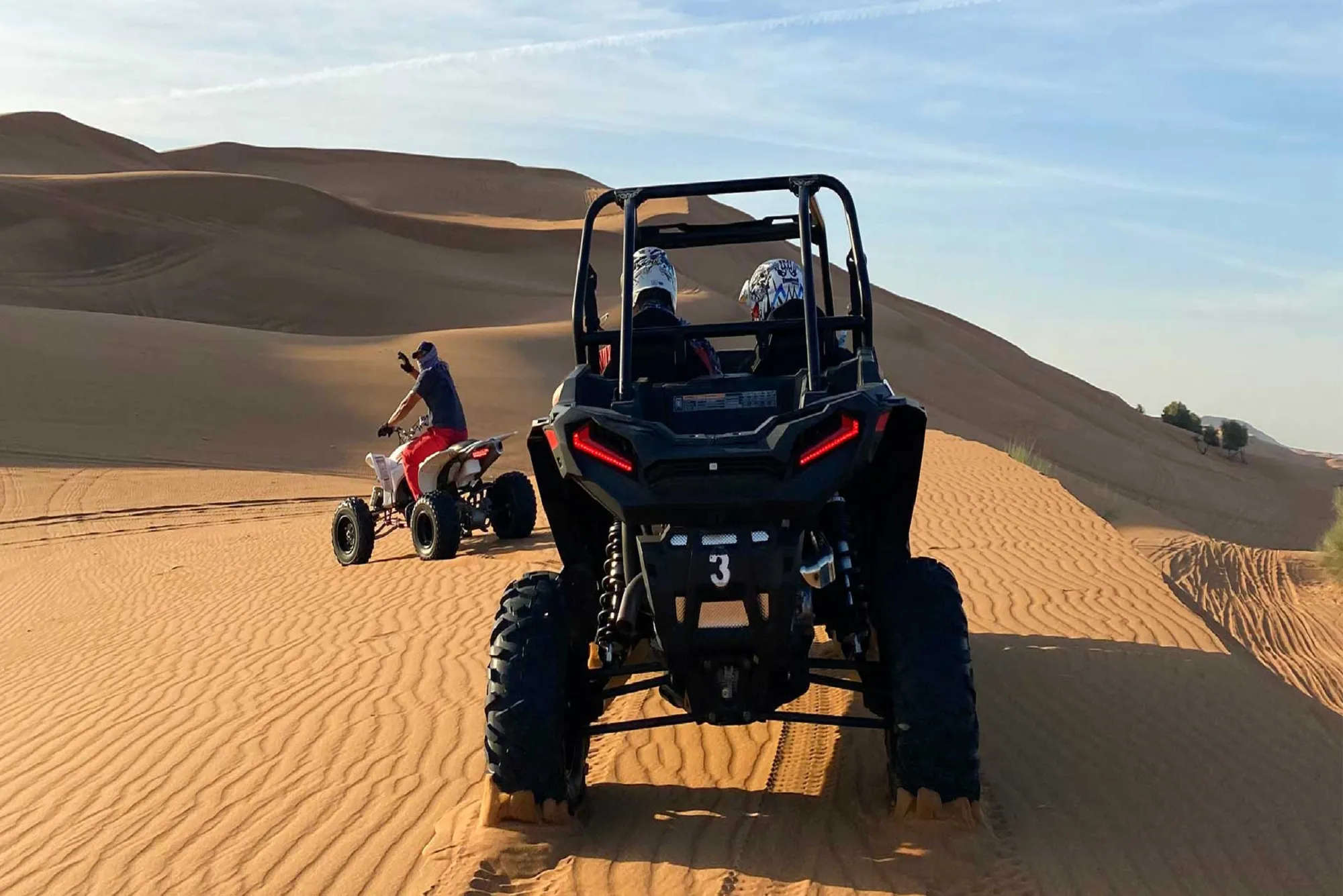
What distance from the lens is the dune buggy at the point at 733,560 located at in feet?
12.1

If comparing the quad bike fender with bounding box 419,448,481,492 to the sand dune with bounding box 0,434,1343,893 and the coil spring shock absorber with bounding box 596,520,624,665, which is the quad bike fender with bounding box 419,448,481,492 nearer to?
the sand dune with bounding box 0,434,1343,893

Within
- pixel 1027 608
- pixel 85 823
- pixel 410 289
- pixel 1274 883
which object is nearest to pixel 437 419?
pixel 1027 608

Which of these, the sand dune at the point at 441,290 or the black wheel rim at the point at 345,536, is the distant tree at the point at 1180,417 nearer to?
the sand dune at the point at 441,290

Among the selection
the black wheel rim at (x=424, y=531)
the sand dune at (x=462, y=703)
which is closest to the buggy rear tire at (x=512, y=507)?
the sand dune at (x=462, y=703)

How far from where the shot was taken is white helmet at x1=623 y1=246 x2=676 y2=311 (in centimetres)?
524

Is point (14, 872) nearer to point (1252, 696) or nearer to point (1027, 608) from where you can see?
point (1252, 696)

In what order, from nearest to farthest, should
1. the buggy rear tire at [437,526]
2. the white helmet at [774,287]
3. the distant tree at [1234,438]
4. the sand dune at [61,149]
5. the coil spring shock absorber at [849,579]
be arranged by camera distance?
the coil spring shock absorber at [849,579]
the white helmet at [774,287]
the buggy rear tire at [437,526]
the distant tree at [1234,438]
the sand dune at [61,149]

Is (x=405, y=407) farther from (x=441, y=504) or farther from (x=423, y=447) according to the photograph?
(x=441, y=504)

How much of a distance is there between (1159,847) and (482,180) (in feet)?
269

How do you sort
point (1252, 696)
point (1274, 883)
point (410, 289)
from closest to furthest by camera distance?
point (1274, 883)
point (1252, 696)
point (410, 289)

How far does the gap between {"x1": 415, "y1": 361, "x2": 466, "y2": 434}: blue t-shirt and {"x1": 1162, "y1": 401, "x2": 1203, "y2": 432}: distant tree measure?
4297 centimetres

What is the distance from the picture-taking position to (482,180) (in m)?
82.8

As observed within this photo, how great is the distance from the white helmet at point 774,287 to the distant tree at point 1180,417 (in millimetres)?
47252

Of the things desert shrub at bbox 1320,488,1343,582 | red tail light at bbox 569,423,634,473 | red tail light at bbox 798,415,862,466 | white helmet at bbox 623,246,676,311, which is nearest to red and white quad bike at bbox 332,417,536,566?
white helmet at bbox 623,246,676,311
